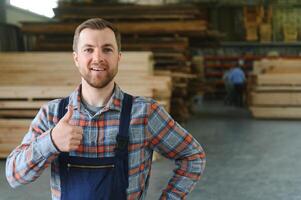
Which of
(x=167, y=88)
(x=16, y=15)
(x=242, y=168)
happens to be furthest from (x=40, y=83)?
(x=16, y=15)

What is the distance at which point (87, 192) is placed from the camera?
62.5 inches

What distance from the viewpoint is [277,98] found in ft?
38.3

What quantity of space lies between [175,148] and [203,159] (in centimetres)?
12

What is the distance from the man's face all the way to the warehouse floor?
3200mm

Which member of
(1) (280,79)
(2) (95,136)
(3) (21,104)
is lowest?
(1) (280,79)

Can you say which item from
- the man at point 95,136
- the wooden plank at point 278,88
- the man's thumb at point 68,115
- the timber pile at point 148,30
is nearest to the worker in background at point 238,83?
the wooden plank at point 278,88

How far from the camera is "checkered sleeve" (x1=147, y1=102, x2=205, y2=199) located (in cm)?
178

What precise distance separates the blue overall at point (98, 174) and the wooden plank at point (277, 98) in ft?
34.3

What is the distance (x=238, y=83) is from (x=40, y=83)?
948 cm

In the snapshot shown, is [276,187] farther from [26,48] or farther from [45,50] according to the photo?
[26,48]

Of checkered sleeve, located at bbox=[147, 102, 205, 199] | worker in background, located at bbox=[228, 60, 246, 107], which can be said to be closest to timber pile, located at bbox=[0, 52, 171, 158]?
checkered sleeve, located at bbox=[147, 102, 205, 199]

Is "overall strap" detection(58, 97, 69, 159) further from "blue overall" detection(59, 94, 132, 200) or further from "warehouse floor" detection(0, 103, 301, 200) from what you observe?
"warehouse floor" detection(0, 103, 301, 200)

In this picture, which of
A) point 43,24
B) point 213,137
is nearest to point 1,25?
point 43,24

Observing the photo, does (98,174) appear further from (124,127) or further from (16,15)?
(16,15)
